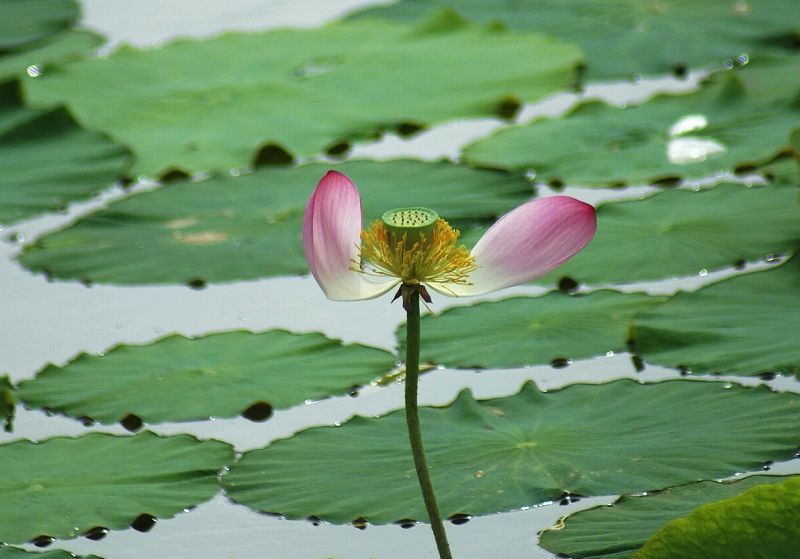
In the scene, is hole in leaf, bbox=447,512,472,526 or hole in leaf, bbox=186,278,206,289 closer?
hole in leaf, bbox=447,512,472,526

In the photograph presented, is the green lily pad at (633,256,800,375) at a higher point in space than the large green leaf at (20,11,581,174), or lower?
lower

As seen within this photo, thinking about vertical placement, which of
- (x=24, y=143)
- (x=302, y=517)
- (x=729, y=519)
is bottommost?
(x=302, y=517)

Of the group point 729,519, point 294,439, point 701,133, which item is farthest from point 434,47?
point 729,519

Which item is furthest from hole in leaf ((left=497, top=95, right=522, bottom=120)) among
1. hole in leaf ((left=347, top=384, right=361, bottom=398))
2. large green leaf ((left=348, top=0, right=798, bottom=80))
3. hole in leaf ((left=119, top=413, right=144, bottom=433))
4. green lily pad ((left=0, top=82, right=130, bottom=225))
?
hole in leaf ((left=119, top=413, right=144, bottom=433))

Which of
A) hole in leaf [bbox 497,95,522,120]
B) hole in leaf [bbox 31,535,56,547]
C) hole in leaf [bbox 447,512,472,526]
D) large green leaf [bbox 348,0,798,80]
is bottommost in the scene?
hole in leaf [bbox 447,512,472,526]

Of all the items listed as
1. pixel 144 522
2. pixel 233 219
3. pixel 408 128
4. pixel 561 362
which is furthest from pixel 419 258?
pixel 408 128

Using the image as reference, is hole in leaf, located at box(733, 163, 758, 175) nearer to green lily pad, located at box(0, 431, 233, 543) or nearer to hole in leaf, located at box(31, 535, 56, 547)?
green lily pad, located at box(0, 431, 233, 543)

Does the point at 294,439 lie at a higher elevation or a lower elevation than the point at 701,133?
lower

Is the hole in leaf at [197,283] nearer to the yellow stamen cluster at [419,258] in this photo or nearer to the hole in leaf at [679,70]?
the yellow stamen cluster at [419,258]

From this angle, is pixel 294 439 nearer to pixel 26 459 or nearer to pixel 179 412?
pixel 179 412
